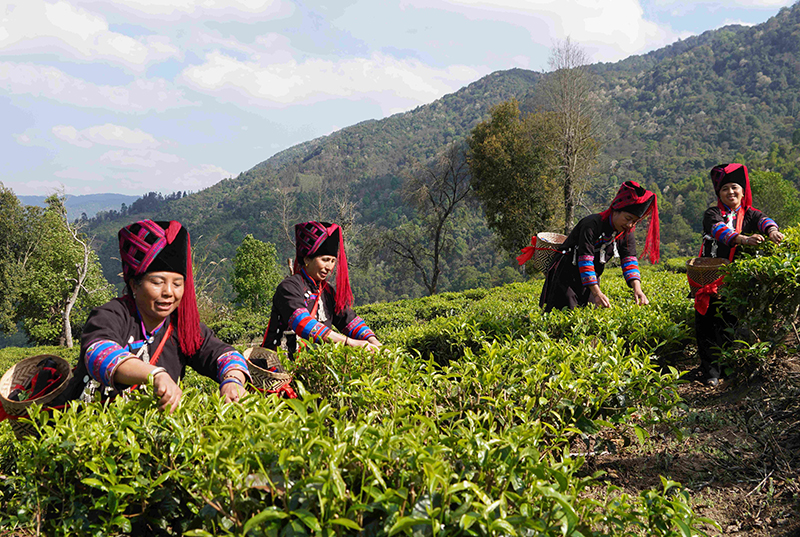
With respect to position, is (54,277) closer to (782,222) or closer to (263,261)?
(263,261)

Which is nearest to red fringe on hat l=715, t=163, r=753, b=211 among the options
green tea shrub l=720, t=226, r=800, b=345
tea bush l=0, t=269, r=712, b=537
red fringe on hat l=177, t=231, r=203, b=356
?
green tea shrub l=720, t=226, r=800, b=345

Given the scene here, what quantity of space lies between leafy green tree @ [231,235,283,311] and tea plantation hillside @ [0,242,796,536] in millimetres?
24439

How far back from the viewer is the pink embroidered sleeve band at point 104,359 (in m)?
2.01

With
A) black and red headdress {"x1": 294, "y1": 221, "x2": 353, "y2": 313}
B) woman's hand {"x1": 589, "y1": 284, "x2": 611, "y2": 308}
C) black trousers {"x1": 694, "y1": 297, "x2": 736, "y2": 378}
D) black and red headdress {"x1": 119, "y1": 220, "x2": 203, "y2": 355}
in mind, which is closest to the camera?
black and red headdress {"x1": 119, "y1": 220, "x2": 203, "y2": 355}

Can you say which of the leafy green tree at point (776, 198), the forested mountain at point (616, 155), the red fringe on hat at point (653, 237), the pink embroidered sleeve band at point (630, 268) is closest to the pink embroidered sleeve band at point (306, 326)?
the pink embroidered sleeve band at point (630, 268)

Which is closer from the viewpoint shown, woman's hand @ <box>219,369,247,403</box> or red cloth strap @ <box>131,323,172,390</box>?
woman's hand @ <box>219,369,247,403</box>

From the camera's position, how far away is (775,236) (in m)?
3.51

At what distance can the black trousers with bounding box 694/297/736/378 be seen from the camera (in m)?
3.22

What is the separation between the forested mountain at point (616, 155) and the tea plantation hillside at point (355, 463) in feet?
93.4

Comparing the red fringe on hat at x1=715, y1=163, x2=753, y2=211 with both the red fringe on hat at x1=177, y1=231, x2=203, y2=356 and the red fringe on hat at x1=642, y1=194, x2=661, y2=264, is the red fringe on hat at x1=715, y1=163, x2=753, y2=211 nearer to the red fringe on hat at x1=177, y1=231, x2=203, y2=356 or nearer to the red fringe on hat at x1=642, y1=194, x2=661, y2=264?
the red fringe on hat at x1=642, y1=194, x2=661, y2=264

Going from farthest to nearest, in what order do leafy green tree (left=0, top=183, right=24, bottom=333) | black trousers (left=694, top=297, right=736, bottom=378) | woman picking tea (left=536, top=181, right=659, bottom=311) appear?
leafy green tree (left=0, top=183, right=24, bottom=333) → woman picking tea (left=536, top=181, right=659, bottom=311) → black trousers (left=694, top=297, right=736, bottom=378)

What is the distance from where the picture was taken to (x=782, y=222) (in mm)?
36094

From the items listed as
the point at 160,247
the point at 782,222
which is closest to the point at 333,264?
the point at 160,247

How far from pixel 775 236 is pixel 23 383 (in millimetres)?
4808
